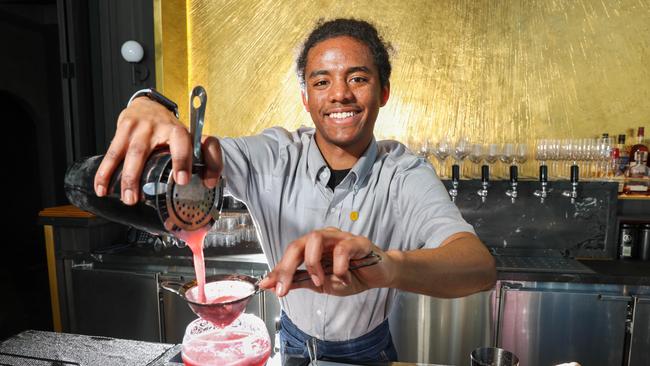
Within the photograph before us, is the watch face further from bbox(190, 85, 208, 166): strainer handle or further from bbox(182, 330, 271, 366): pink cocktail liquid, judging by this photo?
bbox(182, 330, 271, 366): pink cocktail liquid

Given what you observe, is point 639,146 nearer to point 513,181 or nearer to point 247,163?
point 513,181

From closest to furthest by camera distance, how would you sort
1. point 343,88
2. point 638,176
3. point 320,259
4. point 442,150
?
point 320,259 → point 343,88 → point 638,176 → point 442,150

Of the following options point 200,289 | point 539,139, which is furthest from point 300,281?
point 539,139

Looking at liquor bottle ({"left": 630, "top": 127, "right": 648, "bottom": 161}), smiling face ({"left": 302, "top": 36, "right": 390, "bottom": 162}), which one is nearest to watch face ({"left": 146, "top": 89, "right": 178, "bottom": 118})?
smiling face ({"left": 302, "top": 36, "right": 390, "bottom": 162})

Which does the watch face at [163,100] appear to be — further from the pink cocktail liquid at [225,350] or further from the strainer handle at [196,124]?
the pink cocktail liquid at [225,350]

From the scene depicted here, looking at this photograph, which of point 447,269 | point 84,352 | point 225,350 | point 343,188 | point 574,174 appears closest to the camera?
point 225,350

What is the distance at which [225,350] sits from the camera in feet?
3.18

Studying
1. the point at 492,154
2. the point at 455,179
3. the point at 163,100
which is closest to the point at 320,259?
the point at 163,100

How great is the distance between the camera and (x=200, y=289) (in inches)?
39.5

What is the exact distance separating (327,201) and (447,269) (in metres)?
0.65

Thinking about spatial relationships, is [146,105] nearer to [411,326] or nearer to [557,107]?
[411,326]

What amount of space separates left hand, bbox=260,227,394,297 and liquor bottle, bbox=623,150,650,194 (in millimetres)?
2970

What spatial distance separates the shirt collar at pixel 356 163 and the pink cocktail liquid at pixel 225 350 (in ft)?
2.65

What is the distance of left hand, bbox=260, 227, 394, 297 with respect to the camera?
0.83 metres
